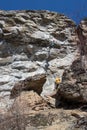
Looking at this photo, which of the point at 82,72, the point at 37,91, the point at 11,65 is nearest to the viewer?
the point at 82,72

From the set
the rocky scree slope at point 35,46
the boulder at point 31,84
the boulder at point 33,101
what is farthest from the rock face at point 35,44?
the boulder at point 33,101

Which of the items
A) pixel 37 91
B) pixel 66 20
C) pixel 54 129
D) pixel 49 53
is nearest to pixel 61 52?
pixel 49 53

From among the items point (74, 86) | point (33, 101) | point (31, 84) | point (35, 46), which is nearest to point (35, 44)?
point (35, 46)

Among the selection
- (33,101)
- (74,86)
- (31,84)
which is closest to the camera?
(74,86)

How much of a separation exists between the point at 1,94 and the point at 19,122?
6.35 m

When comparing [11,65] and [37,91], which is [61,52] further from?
[37,91]

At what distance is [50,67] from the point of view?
13609 mm

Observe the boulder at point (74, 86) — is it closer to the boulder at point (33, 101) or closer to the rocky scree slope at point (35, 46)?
the boulder at point (33, 101)

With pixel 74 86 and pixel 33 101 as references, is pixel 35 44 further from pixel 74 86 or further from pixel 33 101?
pixel 74 86

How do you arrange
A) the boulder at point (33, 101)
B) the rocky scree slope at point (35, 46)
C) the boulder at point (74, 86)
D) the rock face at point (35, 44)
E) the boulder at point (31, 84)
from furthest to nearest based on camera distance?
1. the rock face at point (35, 44)
2. the rocky scree slope at point (35, 46)
3. the boulder at point (31, 84)
4. the boulder at point (33, 101)
5. the boulder at point (74, 86)

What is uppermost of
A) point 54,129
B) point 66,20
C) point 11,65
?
point 66,20

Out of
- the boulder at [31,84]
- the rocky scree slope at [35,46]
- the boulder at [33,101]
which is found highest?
the rocky scree slope at [35,46]

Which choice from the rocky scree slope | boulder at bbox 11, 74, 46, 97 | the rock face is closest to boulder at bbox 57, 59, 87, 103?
boulder at bbox 11, 74, 46, 97

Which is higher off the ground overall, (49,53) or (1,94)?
(49,53)
